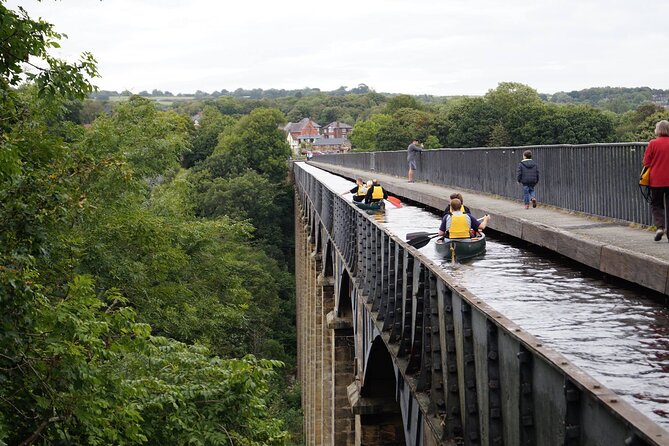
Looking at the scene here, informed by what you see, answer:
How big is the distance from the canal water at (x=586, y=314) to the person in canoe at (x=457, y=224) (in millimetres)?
349

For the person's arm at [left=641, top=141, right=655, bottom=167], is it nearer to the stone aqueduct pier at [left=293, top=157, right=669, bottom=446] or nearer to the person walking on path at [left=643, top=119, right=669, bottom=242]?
the person walking on path at [left=643, top=119, right=669, bottom=242]

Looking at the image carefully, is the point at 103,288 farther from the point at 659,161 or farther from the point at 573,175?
the point at 659,161

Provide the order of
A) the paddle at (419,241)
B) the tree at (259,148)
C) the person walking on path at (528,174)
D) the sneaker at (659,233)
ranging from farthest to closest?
the tree at (259,148)
the person walking on path at (528,174)
the paddle at (419,241)
the sneaker at (659,233)

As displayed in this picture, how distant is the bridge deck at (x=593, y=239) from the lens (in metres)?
8.43

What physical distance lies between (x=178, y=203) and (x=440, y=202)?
1195 centimetres

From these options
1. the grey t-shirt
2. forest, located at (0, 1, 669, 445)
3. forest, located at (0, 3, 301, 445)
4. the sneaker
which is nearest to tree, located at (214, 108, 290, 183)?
forest, located at (0, 1, 669, 445)

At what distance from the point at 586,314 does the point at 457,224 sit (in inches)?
182

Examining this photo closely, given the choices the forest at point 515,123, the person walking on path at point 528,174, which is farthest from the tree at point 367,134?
the person walking on path at point 528,174

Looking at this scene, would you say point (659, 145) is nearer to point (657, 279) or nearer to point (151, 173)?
point (657, 279)

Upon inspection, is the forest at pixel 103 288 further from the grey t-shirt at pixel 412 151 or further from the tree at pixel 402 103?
the tree at pixel 402 103

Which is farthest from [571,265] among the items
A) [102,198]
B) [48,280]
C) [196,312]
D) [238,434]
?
[196,312]

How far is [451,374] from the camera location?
5.80m

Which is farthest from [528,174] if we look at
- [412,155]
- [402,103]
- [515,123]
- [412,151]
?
[402,103]

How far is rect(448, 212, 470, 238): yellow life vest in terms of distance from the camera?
38.0ft
